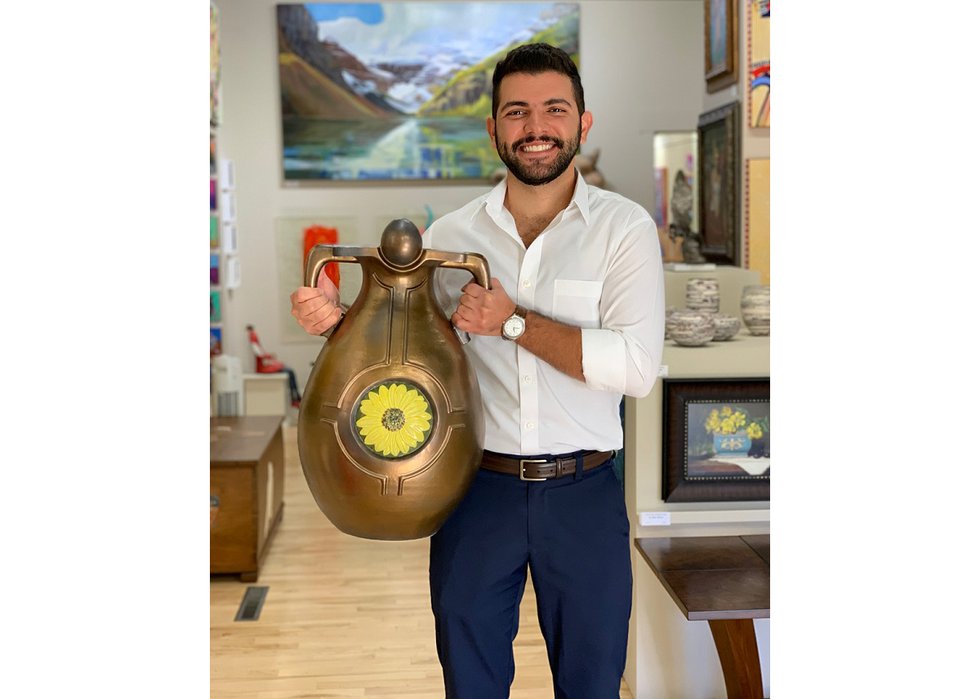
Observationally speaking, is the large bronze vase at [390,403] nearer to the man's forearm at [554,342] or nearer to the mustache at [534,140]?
the man's forearm at [554,342]

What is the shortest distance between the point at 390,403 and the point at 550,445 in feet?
1.52

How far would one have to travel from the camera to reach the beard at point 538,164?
5.67 feet

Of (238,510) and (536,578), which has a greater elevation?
(536,578)

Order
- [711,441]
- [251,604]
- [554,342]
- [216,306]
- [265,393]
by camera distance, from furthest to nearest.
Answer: [265,393] < [216,306] < [251,604] < [711,441] < [554,342]

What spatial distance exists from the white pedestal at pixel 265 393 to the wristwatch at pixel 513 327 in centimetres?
549

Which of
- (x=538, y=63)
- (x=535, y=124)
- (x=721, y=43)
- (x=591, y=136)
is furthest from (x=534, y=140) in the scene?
(x=591, y=136)

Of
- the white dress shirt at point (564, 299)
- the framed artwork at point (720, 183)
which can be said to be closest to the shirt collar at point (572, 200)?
the white dress shirt at point (564, 299)

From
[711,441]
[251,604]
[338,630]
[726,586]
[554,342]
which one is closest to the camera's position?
[554,342]

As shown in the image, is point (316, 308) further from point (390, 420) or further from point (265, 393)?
point (265, 393)

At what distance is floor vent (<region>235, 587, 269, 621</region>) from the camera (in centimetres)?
359

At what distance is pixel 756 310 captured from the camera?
3.10m
